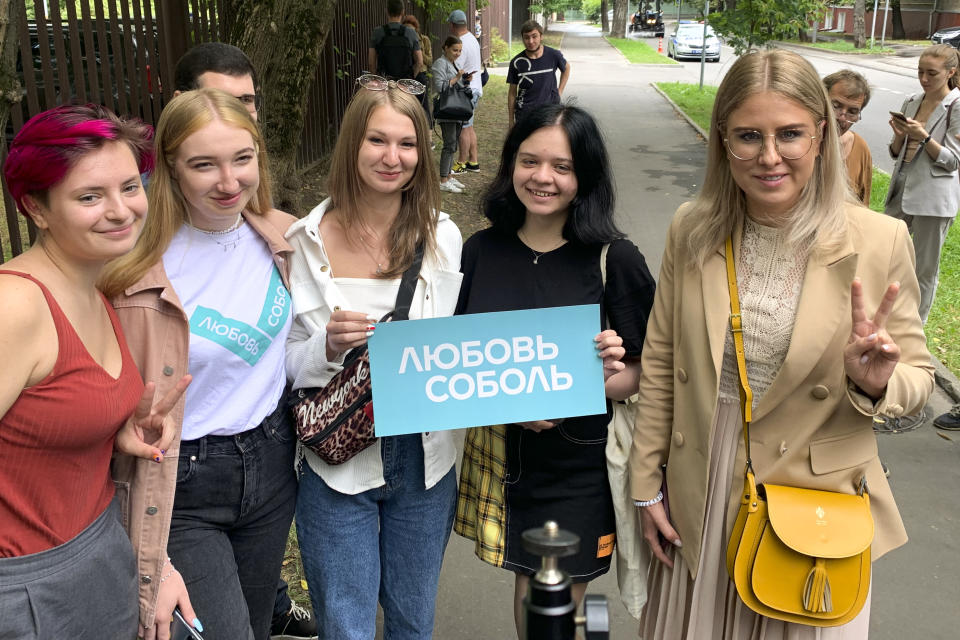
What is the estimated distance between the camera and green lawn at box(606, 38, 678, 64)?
3466cm

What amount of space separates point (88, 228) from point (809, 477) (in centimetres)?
177

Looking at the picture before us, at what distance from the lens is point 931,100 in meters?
5.62

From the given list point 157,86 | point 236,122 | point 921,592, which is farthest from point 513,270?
point 157,86

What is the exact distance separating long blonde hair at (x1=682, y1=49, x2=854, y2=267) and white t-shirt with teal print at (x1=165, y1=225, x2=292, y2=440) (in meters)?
1.16

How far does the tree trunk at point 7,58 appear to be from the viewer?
2804mm

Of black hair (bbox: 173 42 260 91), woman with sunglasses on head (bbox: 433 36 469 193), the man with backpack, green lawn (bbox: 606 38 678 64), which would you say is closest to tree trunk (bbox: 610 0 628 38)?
green lawn (bbox: 606 38 678 64)

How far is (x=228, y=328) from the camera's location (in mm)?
2180

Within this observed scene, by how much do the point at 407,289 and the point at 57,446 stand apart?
1001 millimetres

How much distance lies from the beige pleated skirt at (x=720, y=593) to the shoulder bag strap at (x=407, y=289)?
89 cm

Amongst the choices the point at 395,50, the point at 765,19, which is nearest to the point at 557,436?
the point at 395,50

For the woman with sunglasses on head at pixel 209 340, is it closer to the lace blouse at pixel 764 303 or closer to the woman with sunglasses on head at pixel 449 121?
the lace blouse at pixel 764 303

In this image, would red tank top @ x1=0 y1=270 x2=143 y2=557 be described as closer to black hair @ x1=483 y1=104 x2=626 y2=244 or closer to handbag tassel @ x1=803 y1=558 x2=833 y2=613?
black hair @ x1=483 y1=104 x2=626 y2=244

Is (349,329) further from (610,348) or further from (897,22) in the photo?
(897,22)

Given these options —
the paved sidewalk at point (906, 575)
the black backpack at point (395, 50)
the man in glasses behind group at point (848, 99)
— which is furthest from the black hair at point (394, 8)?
the man in glasses behind group at point (848, 99)
